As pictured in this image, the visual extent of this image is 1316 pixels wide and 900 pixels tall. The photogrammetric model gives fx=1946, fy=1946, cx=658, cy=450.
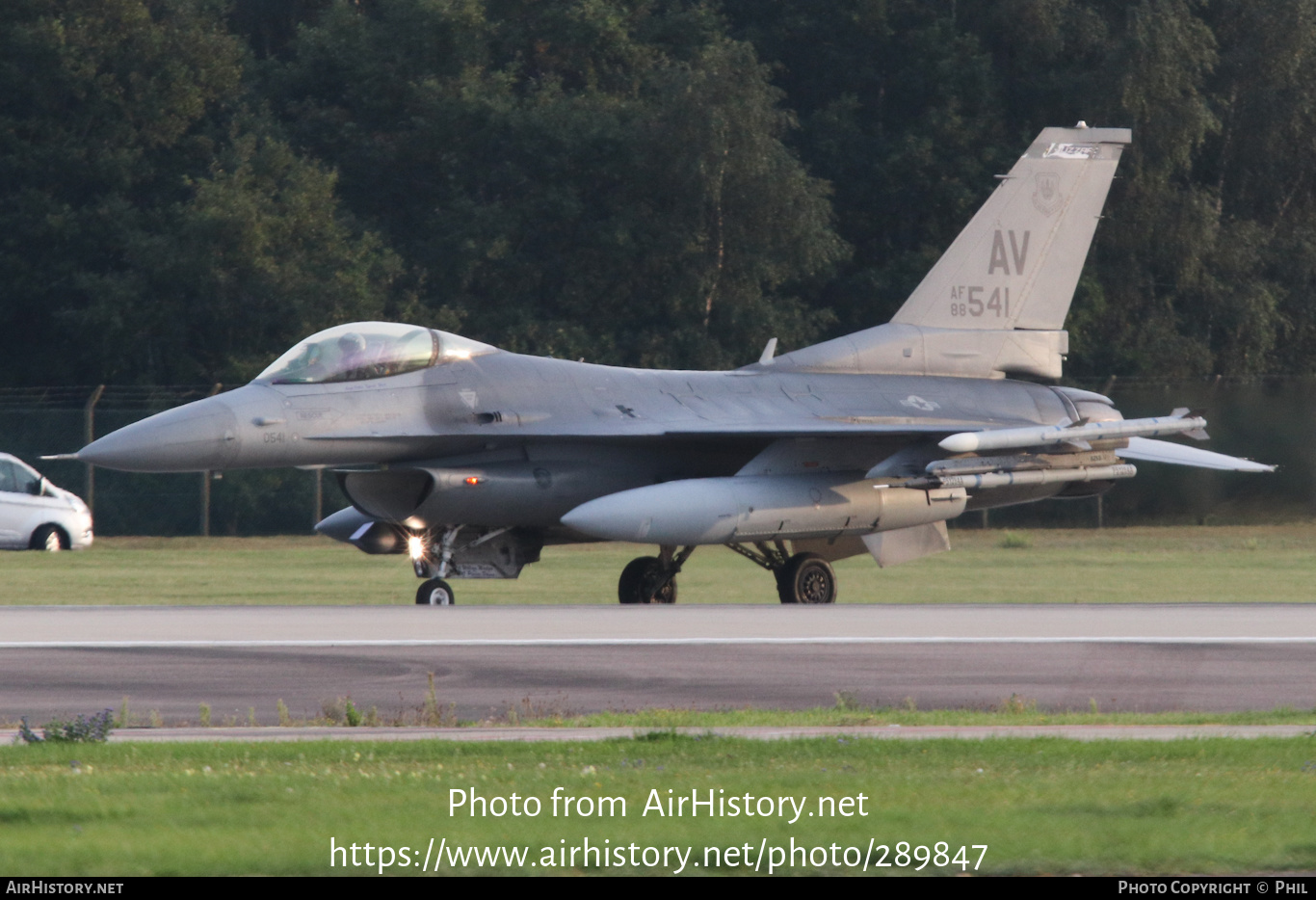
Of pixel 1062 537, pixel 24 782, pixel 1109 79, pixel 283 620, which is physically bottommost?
pixel 1062 537

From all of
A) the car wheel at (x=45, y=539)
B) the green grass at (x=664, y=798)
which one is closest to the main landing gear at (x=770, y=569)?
the green grass at (x=664, y=798)

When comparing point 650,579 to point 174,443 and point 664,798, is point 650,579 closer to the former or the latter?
point 174,443

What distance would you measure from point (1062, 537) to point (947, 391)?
1016cm

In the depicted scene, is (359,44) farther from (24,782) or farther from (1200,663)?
(24,782)

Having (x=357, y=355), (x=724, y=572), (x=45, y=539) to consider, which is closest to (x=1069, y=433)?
(x=724, y=572)

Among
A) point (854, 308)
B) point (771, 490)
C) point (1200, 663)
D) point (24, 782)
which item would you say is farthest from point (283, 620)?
point (854, 308)

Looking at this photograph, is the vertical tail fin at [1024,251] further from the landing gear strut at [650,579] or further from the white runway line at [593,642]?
the white runway line at [593,642]

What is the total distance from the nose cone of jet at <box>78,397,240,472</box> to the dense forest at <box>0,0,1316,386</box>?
21.1m

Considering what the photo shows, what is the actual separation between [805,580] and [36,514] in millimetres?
16036

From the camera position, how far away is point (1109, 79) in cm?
4475

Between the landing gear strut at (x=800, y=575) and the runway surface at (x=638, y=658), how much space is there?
8.53 feet

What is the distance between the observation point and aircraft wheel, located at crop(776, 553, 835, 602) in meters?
21.3

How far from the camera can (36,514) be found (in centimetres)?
3212

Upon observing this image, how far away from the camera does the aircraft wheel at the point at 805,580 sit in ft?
70.0
